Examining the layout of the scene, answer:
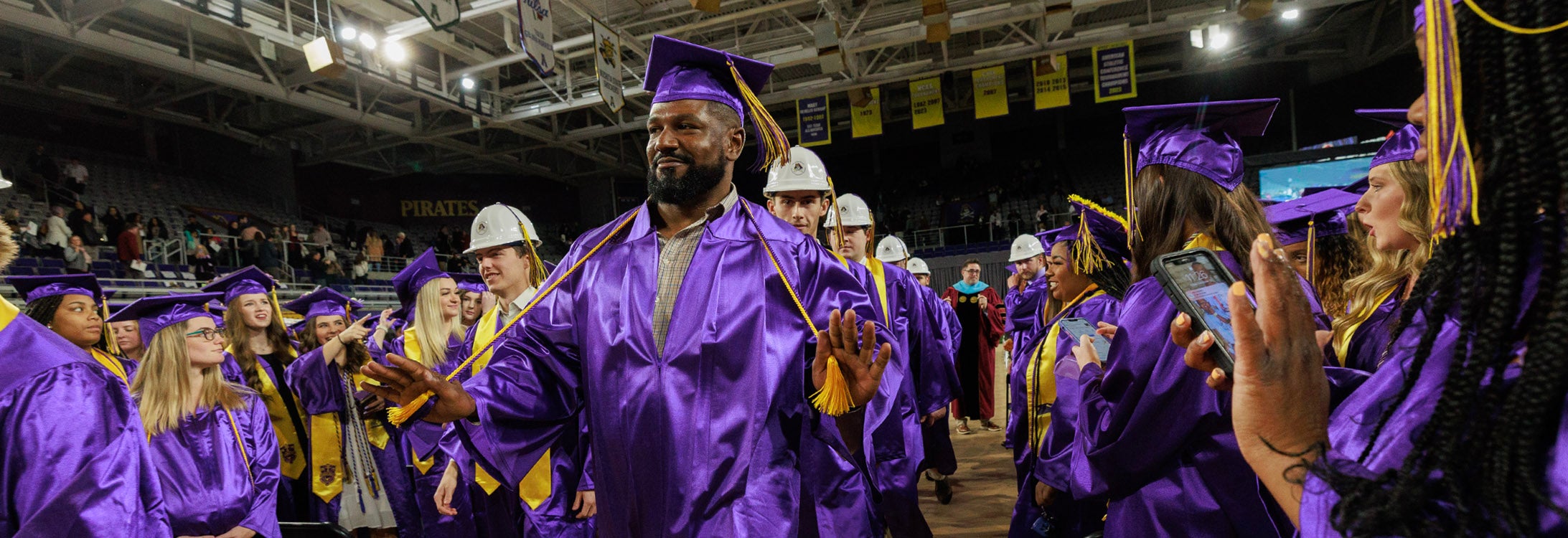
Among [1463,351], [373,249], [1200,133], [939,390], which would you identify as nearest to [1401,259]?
[1200,133]

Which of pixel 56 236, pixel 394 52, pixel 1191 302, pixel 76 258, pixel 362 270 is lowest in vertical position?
pixel 1191 302

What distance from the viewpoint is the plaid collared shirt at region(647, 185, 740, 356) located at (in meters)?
2.06

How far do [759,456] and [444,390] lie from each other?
29.4 inches

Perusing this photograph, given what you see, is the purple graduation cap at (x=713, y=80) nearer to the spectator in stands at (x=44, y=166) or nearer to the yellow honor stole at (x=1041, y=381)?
the yellow honor stole at (x=1041, y=381)

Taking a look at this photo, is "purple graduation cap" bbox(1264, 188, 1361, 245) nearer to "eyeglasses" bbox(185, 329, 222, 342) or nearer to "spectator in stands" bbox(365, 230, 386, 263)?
"eyeglasses" bbox(185, 329, 222, 342)

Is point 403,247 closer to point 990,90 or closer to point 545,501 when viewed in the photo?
point 990,90

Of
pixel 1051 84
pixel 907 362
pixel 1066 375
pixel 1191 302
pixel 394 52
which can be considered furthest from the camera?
pixel 1051 84

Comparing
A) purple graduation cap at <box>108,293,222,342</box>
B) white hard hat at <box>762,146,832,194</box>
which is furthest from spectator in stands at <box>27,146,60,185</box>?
white hard hat at <box>762,146,832,194</box>

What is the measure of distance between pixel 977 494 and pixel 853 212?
2412mm

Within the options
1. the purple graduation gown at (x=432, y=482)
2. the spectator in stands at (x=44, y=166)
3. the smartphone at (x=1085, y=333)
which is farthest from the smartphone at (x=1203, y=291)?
the spectator in stands at (x=44, y=166)

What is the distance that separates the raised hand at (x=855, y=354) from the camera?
1.74m

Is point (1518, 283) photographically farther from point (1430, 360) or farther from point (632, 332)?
point (632, 332)

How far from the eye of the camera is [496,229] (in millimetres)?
4410

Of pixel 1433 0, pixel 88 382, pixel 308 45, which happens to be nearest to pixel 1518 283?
pixel 1433 0
